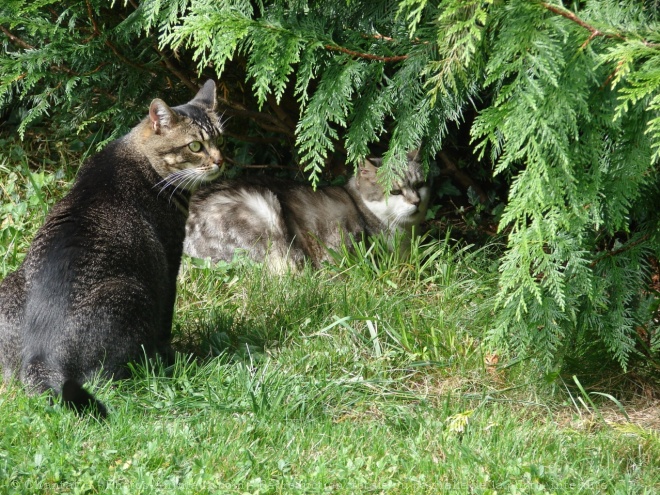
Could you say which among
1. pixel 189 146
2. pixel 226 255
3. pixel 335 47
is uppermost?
pixel 335 47

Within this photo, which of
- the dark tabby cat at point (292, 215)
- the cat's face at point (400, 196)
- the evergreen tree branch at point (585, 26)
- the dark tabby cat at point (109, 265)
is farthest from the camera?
the cat's face at point (400, 196)

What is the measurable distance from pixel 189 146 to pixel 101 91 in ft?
5.49

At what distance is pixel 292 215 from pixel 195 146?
5.46ft

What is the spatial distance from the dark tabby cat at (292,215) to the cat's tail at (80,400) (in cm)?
222

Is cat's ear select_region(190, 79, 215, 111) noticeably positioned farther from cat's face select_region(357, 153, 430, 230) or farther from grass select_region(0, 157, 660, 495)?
cat's face select_region(357, 153, 430, 230)

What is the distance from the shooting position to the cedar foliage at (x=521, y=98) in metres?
3.03

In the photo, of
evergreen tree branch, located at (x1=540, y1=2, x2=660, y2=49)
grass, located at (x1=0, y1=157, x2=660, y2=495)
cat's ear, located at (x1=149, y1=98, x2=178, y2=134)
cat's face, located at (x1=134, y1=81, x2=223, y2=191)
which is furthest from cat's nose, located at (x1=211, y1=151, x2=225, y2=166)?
evergreen tree branch, located at (x1=540, y1=2, x2=660, y2=49)

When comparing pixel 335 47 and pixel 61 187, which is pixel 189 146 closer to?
pixel 335 47

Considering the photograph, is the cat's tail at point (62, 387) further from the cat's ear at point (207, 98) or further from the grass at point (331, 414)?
the cat's ear at point (207, 98)

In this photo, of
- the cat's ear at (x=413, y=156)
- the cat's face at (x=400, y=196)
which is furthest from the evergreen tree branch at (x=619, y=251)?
the cat's ear at (x=413, y=156)

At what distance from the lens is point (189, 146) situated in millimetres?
4422

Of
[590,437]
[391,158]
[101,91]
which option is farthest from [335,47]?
[101,91]

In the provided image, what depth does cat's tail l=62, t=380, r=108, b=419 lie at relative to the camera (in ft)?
10.6

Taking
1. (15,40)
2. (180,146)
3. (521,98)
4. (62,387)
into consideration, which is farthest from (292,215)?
(521,98)
